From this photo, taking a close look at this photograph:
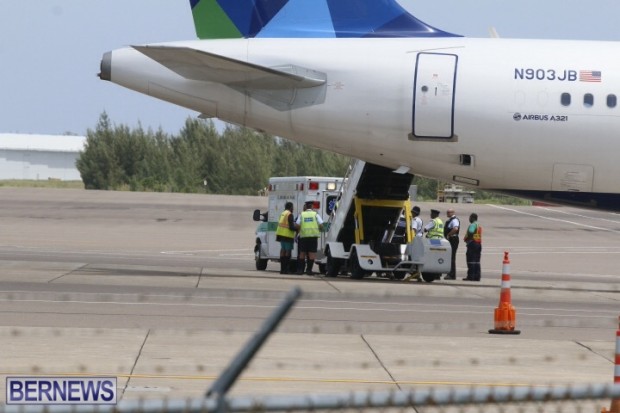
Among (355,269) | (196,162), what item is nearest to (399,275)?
(355,269)

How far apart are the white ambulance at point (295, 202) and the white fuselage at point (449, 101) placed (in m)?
5.54

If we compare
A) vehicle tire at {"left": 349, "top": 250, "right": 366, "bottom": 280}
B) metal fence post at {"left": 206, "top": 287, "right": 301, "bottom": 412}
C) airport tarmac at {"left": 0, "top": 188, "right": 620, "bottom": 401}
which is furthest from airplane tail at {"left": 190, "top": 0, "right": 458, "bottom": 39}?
metal fence post at {"left": 206, "top": 287, "right": 301, "bottom": 412}

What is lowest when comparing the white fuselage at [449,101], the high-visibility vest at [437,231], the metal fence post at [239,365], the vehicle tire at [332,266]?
the vehicle tire at [332,266]

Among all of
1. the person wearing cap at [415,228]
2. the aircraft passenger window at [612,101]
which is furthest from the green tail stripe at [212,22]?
the aircraft passenger window at [612,101]

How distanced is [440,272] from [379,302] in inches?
265

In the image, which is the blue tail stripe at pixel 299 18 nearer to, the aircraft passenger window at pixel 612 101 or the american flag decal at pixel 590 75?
the american flag decal at pixel 590 75

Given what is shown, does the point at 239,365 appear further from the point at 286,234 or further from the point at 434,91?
the point at 286,234

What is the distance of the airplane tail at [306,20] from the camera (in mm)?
25203

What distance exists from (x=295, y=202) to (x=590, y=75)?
946cm

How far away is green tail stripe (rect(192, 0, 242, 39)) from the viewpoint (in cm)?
2528

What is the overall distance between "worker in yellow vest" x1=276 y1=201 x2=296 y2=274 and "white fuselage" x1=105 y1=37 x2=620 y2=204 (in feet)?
13.5

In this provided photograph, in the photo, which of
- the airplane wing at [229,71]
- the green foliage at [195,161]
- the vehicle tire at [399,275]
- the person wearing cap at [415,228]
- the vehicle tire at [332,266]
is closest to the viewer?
the airplane wing at [229,71]

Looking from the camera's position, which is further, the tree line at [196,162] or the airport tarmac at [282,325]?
the tree line at [196,162]

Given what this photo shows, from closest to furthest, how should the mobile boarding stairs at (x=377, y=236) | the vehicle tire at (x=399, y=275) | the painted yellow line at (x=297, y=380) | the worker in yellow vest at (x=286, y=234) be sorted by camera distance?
the painted yellow line at (x=297, y=380), the mobile boarding stairs at (x=377, y=236), the vehicle tire at (x=399, y=275), the worker in yellow vest at (x=286, y=234)
